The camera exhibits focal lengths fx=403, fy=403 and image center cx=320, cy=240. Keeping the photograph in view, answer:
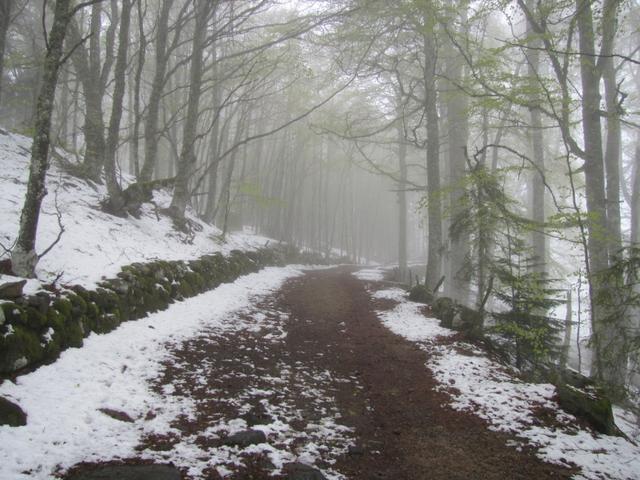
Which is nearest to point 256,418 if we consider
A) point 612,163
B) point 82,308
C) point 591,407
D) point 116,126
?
point 82,308

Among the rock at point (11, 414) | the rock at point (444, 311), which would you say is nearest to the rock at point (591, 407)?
the rock at point (444, 311)

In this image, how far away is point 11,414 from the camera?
3336 millimetres

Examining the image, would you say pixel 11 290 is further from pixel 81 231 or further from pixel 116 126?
pixel 116 126

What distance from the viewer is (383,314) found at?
9.79 meters

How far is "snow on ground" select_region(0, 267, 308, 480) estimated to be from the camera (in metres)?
3.13

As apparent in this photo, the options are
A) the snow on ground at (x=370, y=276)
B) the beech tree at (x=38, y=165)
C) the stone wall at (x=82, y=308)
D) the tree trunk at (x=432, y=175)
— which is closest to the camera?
the stone wall at (x=82, y=308)

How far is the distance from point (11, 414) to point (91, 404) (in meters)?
0.67

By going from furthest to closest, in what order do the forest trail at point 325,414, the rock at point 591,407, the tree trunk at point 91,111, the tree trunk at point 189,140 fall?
1. the tree trunk at point 189,140
2. the tree trunk at point 91,111
3. the rock at point 591,407
4. the forest trail at point 325,414

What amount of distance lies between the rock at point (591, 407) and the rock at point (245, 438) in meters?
3.55

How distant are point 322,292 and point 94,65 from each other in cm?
906

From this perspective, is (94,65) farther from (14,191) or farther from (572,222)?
(572,222)

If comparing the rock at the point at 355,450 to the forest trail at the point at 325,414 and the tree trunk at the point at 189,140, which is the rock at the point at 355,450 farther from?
the tree trunk at the point at 189,140

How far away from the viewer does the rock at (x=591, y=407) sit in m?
4.44

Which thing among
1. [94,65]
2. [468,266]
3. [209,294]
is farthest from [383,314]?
[94,65]
